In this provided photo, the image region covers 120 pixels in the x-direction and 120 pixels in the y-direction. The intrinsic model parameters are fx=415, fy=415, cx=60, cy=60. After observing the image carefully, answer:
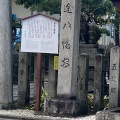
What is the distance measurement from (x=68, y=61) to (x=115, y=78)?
1.38m

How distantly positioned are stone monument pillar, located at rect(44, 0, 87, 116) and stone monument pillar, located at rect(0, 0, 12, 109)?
1.43 m

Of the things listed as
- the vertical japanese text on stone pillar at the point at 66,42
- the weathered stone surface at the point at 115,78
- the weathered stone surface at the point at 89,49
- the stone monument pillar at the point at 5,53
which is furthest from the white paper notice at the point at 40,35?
the weathered stone surface at the point at 89,49

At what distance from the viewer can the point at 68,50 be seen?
11516 millimetres

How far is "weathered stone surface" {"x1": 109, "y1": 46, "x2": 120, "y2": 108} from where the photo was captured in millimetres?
11445

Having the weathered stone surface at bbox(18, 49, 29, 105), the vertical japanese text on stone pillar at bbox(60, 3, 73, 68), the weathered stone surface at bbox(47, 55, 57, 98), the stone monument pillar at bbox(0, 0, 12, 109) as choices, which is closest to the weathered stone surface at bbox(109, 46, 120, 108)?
the vertical japanese text on stone pillar at bbox(60, 3, 73, 68)

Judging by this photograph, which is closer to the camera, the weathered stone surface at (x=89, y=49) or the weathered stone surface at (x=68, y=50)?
the weathered stone surface at (x=68, y=50)

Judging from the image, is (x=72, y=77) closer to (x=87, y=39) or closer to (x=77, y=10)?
(x=77, y=10)

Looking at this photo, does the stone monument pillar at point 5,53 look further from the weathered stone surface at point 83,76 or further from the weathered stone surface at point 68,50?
the weathered stone surface at point 83,76

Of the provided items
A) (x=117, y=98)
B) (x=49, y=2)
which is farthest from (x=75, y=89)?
(x=49, y=2)

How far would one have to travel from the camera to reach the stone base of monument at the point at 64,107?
11.2 metres

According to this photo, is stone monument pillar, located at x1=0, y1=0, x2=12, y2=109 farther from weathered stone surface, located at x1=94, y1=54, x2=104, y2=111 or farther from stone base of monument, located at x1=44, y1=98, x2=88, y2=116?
weathered stone surface, located at x1=94, y1=54, x2=104, y2=111

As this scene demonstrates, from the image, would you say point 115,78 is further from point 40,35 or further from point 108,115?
point 40,35

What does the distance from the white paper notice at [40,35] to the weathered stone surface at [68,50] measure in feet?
1.14

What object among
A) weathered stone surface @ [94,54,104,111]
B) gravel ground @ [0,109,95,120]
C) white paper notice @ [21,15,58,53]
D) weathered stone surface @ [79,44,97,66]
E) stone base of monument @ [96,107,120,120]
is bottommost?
gravel ground @ [0,109,95,120]
